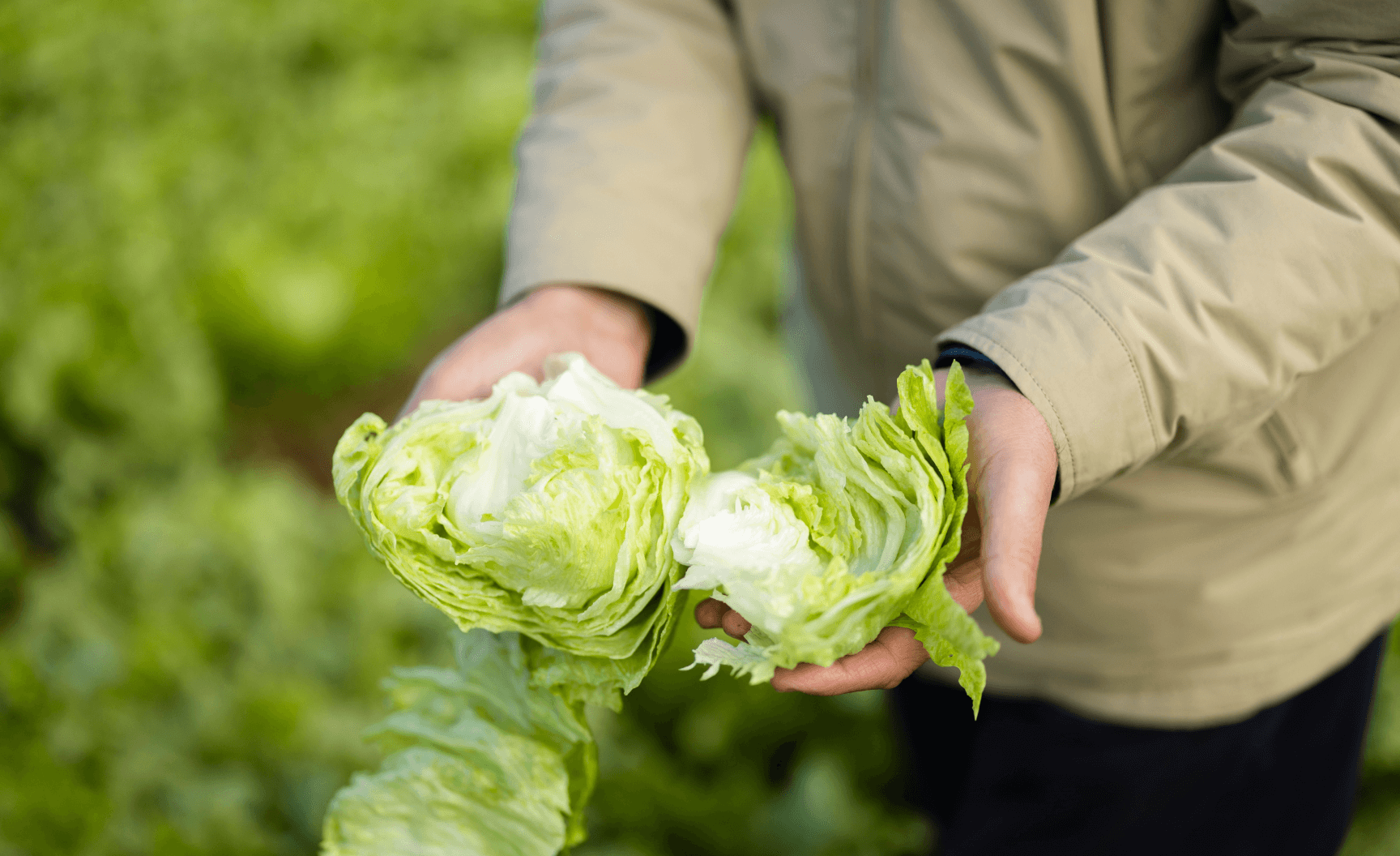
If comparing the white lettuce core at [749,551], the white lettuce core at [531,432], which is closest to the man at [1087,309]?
the white lettuce core at [749,551]

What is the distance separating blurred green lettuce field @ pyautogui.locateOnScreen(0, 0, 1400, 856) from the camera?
3312mm

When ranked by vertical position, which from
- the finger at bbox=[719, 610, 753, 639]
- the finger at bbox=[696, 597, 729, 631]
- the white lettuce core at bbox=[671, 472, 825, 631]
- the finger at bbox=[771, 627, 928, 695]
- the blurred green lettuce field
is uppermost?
the white lettuce core at bbox=[671, 472, 825, 631]

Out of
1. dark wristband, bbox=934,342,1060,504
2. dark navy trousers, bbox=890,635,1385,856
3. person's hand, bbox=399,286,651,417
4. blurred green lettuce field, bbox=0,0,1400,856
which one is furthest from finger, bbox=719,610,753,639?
blurred green lettuce field, bbox=0,0,1400,856

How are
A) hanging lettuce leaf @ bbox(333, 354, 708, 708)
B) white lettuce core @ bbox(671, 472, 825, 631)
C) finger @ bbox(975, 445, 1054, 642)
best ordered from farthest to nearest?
hanging lettuce leaf @ bbox(333, 354, 708, 708) < white lettuce core @ bbox(671, 472, 825, 631) < finger @ bbox(975, 445, 1054, 642)

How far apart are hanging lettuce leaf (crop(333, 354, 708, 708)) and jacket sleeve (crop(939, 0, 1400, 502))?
0.65m

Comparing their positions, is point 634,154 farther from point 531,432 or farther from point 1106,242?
point 1106,242

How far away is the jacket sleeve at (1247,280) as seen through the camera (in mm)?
1543

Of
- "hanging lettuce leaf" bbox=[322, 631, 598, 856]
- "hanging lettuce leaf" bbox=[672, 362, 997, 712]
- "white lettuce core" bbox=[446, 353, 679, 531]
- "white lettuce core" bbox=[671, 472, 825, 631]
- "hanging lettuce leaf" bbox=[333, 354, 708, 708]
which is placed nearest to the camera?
"hanging lettuce leaf" bbox=[672, 362, 997, 712]

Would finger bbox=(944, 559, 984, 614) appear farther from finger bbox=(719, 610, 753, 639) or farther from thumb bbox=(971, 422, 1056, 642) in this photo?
finger bbox=(719, 610, 753, 639)

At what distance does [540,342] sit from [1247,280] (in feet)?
4.70

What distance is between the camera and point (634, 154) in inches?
91.1

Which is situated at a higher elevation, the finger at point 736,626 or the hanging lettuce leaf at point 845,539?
the hanging lettuce leaf at point 845,539

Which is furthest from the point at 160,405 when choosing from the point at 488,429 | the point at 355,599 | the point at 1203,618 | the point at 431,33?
the point at 1203,618

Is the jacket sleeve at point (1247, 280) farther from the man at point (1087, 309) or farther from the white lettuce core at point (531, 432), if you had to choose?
the white lettuce core at point (531, 432)
